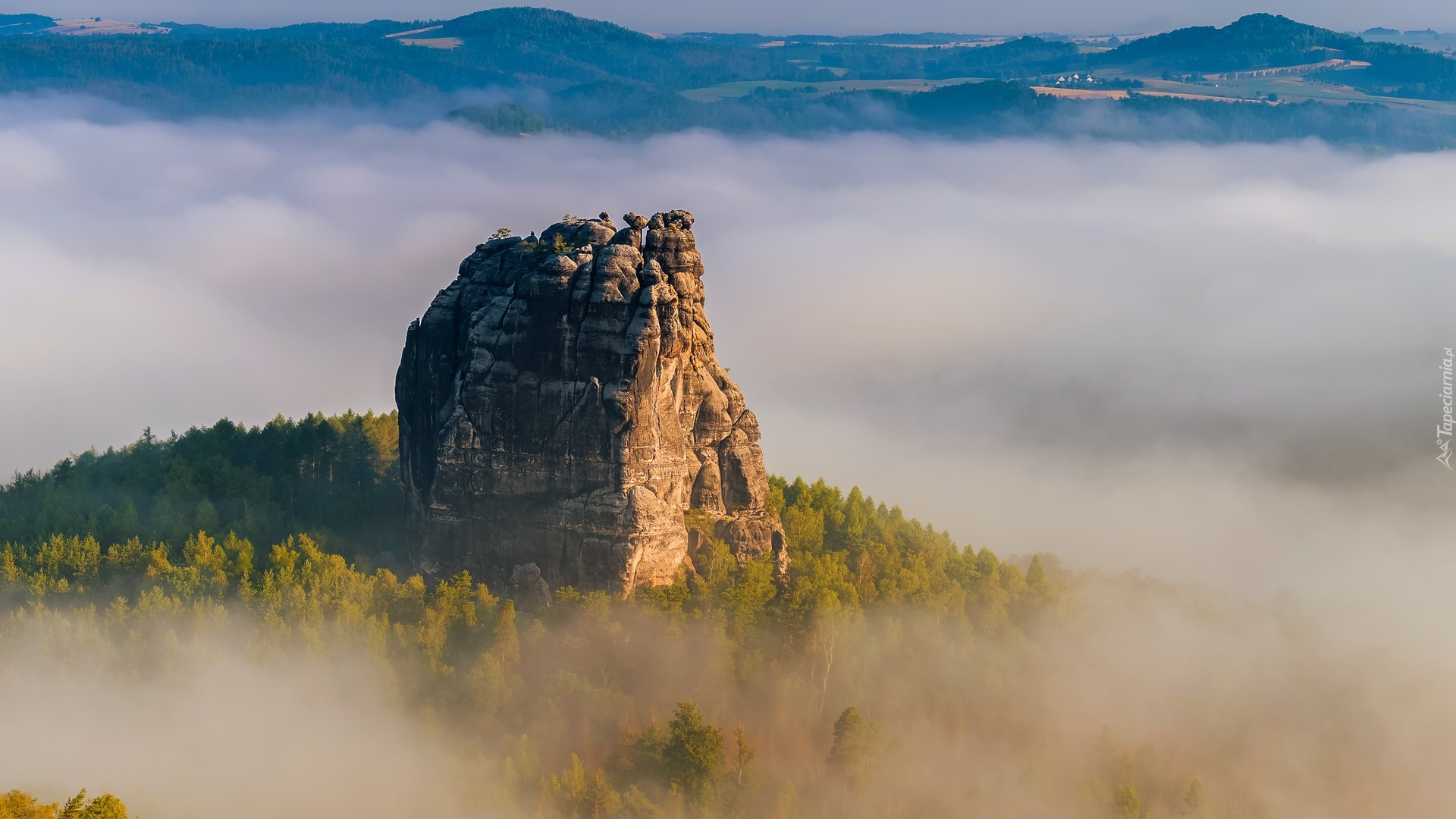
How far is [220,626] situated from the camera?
85688 millimetres

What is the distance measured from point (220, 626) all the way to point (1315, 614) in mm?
83663

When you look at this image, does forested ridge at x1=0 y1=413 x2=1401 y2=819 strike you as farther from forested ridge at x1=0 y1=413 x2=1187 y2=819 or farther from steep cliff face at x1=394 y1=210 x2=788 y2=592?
steep cliff face at x1=394 y1=210 x2=788 y2=592

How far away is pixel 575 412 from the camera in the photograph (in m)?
85.9

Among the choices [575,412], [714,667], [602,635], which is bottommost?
[714,667]

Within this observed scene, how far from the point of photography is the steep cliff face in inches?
3356

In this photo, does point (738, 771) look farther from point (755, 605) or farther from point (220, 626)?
point (220, 626)

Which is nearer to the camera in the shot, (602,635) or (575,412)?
(575,412)

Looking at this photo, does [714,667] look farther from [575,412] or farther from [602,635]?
[575,412]

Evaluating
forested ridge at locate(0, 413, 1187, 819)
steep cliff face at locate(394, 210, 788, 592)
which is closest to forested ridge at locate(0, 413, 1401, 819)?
forested ridge at locate(0, 413, 1187, 819)

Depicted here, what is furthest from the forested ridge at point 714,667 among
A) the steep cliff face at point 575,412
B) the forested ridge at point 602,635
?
the steep cliff face at point 575,412

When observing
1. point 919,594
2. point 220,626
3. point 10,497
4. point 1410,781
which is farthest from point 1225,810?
point 10,497

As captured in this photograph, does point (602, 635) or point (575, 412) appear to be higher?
point (575, 412)

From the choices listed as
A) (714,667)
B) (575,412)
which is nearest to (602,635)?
(714,667)

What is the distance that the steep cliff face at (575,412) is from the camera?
280 feet
